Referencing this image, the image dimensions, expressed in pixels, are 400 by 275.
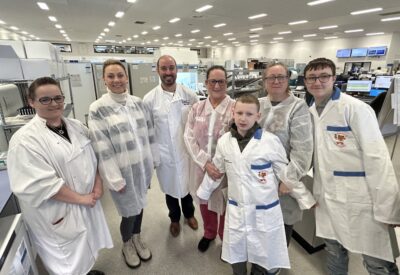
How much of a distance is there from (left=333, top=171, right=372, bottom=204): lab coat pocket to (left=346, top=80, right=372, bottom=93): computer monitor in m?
4.59

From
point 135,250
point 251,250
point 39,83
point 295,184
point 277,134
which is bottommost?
point 135,250

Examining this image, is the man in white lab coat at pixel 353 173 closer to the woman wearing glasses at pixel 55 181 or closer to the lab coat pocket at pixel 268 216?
the lab coat pocket at pixel 268 216

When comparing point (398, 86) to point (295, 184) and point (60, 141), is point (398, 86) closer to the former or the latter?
point (295, 184)

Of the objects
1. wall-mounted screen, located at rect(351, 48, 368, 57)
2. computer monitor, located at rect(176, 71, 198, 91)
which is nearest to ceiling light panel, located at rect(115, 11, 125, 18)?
computer monitor, located at rect(176, 71, 198, 91)

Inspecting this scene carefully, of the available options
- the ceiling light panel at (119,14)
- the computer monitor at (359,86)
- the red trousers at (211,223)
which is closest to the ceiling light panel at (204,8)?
the ceiling light panel at (119,14)

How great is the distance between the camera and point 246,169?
3.93ft

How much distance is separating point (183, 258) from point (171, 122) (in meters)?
1.08

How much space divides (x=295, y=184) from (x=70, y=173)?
47.9 inches

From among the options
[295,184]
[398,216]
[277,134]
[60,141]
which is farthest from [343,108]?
[60,141]

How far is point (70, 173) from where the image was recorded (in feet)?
3.87

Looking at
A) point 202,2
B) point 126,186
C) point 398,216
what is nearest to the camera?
point 398,216

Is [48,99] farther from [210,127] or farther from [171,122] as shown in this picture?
[210,127]

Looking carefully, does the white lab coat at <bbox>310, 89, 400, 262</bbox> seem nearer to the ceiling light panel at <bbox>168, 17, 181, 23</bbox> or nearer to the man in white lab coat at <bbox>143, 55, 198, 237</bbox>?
the man in white lab coat at <bbox>143, 55, 198, 237</bbox>

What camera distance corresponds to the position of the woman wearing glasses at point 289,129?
3.92 feet
